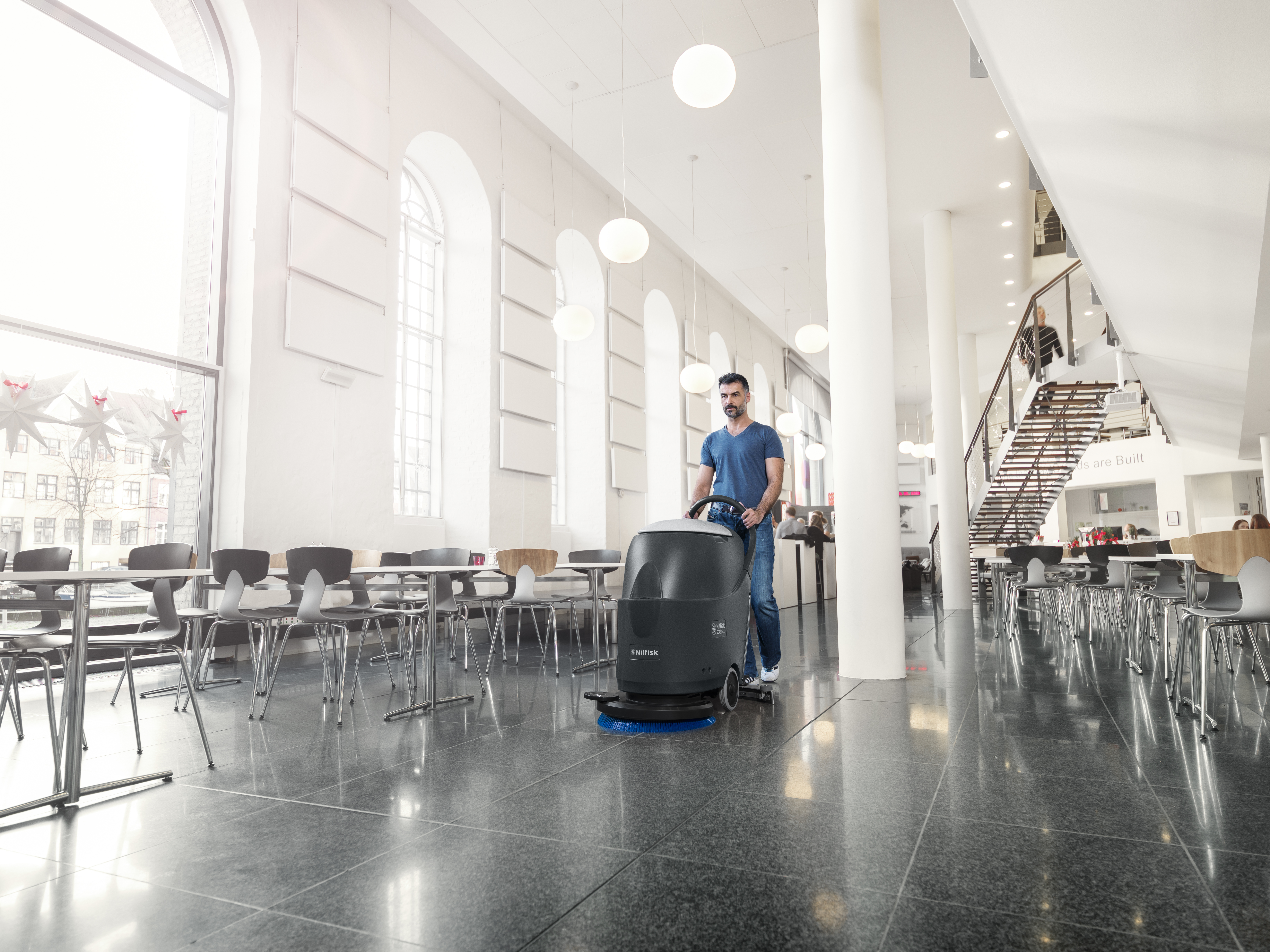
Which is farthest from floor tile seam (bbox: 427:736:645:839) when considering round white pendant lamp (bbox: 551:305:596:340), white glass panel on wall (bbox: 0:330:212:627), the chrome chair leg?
round white pendant lamp (bbox: 551:305:596:340)

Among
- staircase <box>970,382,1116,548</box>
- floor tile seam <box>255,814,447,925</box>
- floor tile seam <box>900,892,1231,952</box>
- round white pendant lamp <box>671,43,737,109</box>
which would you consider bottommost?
floor tile seam <box>255,814,447,925</box>

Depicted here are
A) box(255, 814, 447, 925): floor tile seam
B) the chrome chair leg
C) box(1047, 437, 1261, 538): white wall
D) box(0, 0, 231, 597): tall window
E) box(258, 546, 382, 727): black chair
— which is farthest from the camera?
box(1047, 437, 1261, 538): white wall

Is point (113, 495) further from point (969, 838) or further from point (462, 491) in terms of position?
point (969, 838)

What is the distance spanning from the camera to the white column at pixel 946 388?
10.4 metres

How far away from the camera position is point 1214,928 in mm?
1415

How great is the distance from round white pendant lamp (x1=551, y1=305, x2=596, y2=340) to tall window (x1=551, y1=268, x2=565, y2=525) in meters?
2.54

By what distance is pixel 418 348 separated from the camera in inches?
320

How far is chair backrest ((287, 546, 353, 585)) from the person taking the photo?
12.0 feet

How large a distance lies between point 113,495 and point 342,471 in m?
1.59

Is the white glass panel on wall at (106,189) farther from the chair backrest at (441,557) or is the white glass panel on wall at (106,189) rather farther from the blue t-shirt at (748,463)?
the blue t-shirt at (748,463)

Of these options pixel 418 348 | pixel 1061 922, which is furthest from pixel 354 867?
pixel 418 348

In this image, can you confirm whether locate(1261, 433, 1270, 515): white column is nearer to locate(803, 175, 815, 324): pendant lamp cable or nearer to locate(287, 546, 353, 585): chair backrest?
locate(803, 175, 815, 324): pendant lamp cable

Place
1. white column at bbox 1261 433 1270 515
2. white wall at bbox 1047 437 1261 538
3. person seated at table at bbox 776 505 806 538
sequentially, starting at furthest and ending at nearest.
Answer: white wall at bbox 1047 437 1261 538 < white column at bbox 1261 433 1270 515 < person seated at table at bbox 776 505 806 538

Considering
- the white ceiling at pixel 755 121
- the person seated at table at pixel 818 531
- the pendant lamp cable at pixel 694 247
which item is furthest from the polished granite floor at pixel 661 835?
the person seated at table at pixel 818 531
